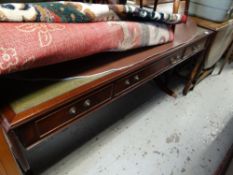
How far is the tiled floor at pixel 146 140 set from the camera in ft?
3.85

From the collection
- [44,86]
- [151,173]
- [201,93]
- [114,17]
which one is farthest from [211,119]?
[44,86]

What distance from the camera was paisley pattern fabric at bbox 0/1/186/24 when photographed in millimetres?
536

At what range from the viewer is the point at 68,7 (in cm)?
66

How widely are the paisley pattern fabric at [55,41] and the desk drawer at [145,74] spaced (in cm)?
16

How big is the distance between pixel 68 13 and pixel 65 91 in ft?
0.95

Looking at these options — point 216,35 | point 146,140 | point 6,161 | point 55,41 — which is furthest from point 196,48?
point 6,161

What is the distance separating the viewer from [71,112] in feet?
2.33

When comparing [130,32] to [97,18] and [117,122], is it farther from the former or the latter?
[117,122]

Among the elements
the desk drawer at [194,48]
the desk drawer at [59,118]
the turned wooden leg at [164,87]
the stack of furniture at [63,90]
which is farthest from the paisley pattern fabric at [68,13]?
the turned wooden leg at [164,87]

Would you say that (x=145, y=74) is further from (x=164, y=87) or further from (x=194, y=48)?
(x=164, y=87)

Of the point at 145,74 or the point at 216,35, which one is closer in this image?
the point at 145,74

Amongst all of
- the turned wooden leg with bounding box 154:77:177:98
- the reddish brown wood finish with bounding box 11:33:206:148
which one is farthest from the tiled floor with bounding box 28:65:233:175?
the reddish brown wood finish with bounding box 11:33:206:148

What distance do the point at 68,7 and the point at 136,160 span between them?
1038mm

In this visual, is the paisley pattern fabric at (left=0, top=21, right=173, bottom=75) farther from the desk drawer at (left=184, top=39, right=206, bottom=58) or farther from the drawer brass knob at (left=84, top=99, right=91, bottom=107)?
the desk drawer at (left=184, top=39, right=206, bottom=58)
